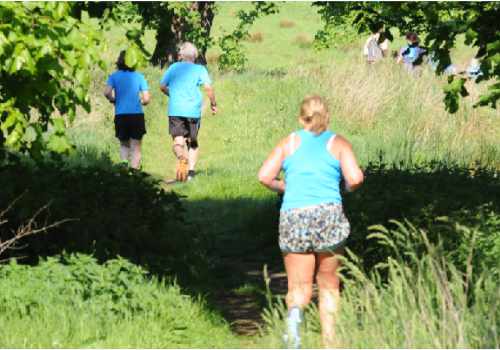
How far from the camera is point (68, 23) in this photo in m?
7.94

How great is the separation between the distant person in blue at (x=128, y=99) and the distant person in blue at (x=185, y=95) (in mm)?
582

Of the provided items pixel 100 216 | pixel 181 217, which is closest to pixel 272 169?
pixel 100 216

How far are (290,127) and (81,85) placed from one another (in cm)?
1511

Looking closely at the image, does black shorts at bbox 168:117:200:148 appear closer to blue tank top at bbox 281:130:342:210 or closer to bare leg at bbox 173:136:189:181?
bare leg at bbox 173:136:189:181

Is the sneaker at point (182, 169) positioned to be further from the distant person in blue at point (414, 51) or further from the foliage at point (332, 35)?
the foliage at point (332, 35)

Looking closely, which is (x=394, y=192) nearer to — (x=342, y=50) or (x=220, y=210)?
(x=220, y=210)

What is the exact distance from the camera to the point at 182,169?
57.9 ft

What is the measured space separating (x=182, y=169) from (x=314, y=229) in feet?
32.3

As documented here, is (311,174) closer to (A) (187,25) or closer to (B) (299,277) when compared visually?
(B) (299,277)

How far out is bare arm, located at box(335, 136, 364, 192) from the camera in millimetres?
7938

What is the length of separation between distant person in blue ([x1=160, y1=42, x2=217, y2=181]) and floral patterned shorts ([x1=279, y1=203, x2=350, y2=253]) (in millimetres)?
8870

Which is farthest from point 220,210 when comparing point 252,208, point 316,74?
point 316,74

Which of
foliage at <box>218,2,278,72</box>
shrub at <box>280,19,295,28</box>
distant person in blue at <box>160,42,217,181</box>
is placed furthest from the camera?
shrub at <box>280,19,295,28</box>

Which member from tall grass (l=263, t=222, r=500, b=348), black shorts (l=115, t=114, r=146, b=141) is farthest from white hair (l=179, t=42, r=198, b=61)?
tall grass (l=263, t=222, r=500, b=348)
